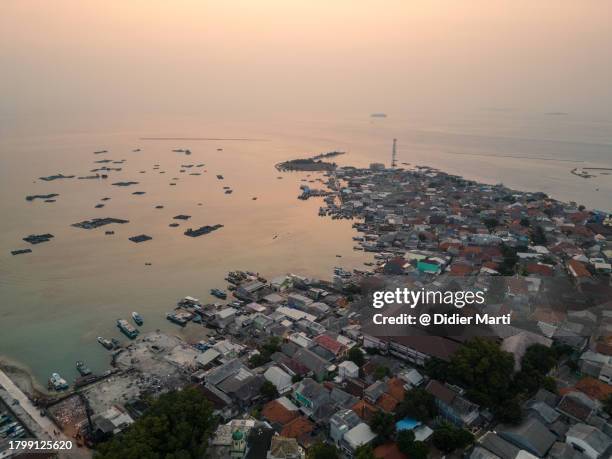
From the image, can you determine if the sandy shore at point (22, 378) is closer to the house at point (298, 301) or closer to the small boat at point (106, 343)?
the small boat at point (106, 343)

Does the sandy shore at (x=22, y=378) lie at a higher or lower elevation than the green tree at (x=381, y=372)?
lower

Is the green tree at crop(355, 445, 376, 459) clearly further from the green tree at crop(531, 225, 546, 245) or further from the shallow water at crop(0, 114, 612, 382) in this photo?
the green tree at crop(531, 225, 546, 245)

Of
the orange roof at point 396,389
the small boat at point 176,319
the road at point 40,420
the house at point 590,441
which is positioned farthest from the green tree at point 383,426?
the small boat at point 176,319

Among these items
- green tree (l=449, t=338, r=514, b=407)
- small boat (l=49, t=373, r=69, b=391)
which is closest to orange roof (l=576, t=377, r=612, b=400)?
green tree (l=449, t=338, r=514, b=407)

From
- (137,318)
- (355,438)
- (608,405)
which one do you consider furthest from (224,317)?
(608,405)

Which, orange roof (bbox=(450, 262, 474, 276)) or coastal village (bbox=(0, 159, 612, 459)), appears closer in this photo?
coastal village (bbox=(0, 159, 612, 459))

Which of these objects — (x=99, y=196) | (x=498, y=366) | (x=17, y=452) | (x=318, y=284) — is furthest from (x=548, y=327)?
(x=99, y=196)
